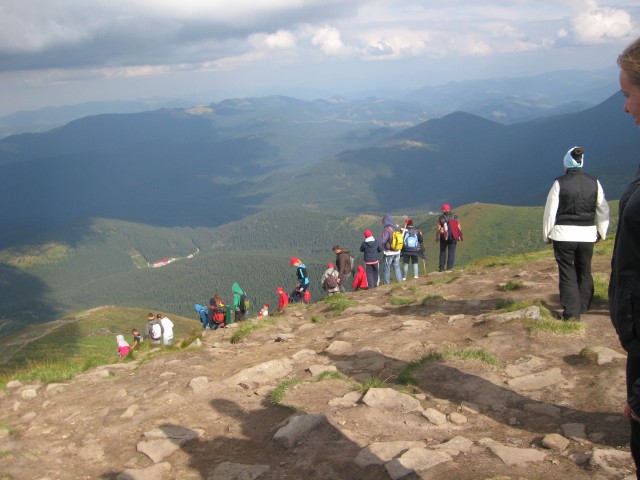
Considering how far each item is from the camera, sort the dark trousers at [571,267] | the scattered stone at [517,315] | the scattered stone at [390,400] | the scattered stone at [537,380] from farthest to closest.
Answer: the scattered stone at [517,315]
the dark trousers at [571,267]
the scattered stone at [537,380]
the scattered stone at [390,400]

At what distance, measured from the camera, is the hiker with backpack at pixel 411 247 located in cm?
2412

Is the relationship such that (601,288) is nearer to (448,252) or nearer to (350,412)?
(350,412)

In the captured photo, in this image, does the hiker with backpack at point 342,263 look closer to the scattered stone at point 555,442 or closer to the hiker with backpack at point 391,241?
the hiker with backpack at point 391,241

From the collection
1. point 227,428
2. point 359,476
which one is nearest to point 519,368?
point 359,476

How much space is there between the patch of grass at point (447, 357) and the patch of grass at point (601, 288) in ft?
12.3

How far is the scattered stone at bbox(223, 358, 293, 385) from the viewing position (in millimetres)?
10281

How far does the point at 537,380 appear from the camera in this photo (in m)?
8.38

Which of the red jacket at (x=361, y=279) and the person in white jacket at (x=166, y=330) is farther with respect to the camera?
the red jacket at (x=361, y=279)

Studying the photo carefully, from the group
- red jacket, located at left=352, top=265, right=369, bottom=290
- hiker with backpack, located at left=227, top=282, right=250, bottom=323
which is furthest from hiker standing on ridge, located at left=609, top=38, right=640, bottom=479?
hiker with backpack, located at left=227, top=282, right=250, bottom=323

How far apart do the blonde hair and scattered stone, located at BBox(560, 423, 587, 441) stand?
478 centimetres

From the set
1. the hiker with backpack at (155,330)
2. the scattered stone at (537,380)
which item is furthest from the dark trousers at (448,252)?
the scattered stone at (537,380)

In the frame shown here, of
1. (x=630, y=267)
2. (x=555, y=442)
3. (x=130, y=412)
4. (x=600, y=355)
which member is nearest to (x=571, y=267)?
(x=600, y=355)

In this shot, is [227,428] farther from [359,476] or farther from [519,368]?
[519,368]

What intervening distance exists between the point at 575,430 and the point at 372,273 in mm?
17510
